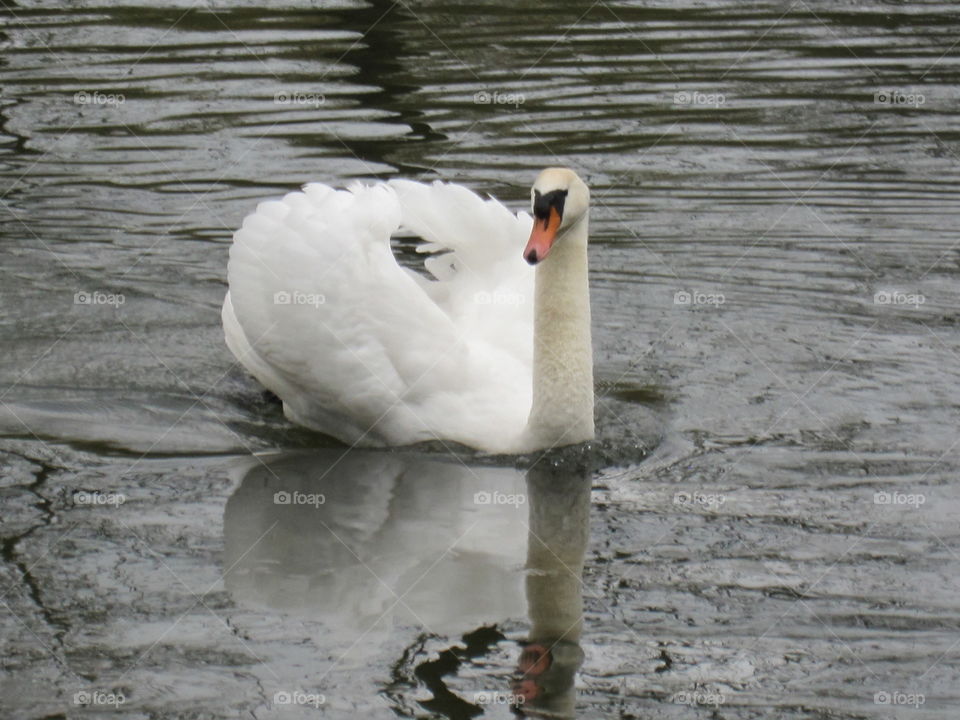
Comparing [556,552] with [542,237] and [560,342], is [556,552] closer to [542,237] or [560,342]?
[560,342]

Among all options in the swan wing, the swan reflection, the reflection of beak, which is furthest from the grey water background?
the reflection of beak

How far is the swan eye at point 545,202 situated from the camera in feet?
24.7

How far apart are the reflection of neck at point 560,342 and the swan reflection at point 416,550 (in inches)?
8.5

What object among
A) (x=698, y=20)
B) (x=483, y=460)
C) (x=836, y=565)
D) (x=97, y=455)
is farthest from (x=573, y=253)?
(x=698, y=20)

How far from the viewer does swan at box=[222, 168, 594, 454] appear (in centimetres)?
793

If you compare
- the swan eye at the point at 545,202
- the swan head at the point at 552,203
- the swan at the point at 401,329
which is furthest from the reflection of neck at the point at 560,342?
the swan eye at the point at 545,202

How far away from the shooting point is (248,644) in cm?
630

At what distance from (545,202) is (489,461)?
1.21m

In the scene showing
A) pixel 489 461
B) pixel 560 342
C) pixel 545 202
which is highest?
pixel 545 202

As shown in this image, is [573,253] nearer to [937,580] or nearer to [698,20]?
[937,580]

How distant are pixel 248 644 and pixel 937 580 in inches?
101

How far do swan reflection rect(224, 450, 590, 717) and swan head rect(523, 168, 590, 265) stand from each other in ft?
3.48

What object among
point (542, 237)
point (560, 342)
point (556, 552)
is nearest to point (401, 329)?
point (560, 342)

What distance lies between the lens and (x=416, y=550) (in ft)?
23.6
